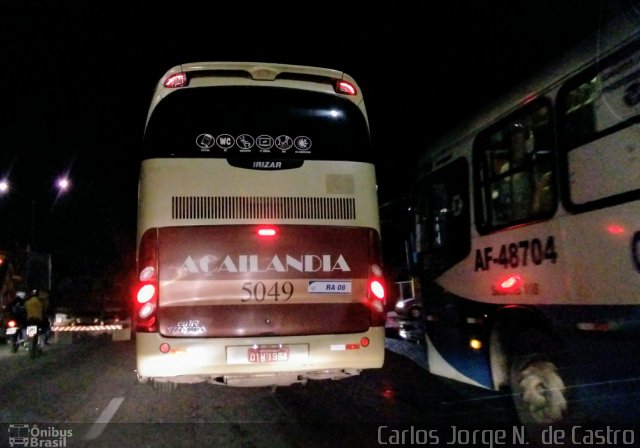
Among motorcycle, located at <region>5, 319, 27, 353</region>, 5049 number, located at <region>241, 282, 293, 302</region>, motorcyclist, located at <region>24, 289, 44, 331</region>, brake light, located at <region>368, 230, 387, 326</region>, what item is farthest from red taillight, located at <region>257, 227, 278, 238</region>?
motorcycle, located at <region>5, 319, 27, 353</region>

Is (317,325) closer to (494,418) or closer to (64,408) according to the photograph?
(494,418)

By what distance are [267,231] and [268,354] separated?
3.94 ft

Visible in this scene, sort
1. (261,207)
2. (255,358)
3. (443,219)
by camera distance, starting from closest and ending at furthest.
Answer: (255,358), (261,207), (443,219)

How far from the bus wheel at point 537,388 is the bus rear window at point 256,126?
2563mm

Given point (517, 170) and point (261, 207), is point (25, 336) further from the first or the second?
point (517, 170)

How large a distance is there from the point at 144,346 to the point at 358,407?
2.99 metres

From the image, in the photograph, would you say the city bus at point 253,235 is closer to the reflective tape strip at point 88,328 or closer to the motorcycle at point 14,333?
the motorcycle at point 14,333

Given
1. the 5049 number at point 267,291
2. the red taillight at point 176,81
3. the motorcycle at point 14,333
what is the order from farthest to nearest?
the motorcycle at point 14,333 → the red taillight at point 176,81 → the 5049 number at point 267,291

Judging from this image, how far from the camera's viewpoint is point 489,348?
732cm

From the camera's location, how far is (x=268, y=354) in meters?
6.66

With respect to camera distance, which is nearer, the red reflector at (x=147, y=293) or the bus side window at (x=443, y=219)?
the red reflector at (x=147, y=293)

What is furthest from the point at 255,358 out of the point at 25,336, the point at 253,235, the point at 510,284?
the point at 25,336

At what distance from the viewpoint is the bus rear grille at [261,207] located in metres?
6.62

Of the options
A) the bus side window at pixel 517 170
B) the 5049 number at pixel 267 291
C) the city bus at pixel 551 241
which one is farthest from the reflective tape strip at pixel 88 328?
the bus side window at pixel 517 170
